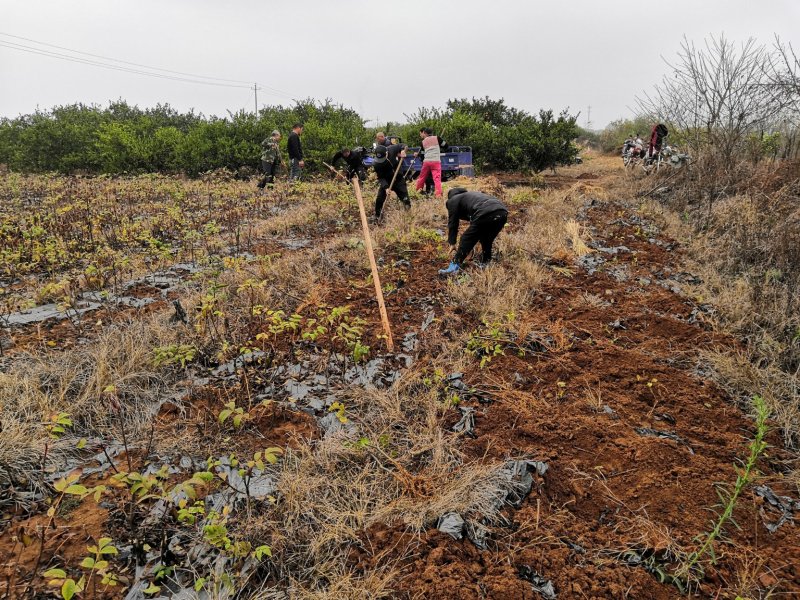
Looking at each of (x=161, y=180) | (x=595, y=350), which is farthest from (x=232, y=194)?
(x=595, y=350)

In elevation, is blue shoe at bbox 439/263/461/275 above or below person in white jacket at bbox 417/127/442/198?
below

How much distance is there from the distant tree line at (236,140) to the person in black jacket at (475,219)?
9.66 metres

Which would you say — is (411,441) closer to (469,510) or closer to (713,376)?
(469,510)

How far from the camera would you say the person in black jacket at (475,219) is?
473cm

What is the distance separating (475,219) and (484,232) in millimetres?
320

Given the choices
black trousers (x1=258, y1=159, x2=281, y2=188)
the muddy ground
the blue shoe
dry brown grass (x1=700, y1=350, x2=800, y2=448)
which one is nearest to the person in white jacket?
the blue shoe

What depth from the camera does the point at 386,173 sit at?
7.68 meters

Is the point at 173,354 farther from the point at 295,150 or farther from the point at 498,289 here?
the point at 295,150

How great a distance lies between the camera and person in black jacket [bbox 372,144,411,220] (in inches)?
289

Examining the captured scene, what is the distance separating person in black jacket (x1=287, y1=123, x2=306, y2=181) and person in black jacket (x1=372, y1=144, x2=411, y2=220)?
3.94 metres

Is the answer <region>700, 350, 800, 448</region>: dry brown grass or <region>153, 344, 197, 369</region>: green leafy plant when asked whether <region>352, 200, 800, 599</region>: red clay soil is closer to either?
<region>700, 350, 800, 448</region>: dry brown grass

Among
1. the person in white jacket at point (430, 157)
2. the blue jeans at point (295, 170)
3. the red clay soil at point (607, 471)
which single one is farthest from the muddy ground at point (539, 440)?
the blue jeans at point (295, 170)

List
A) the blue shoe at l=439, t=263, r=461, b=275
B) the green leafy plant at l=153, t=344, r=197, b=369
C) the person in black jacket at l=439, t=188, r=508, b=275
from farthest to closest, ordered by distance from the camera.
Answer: the blue shoe at l=439, t=263, r=461, b=275 < the person in black jacket at l=439, t=188, r=508, b=275 < the green leafy plant at l=153, t=344, r=197, b=369

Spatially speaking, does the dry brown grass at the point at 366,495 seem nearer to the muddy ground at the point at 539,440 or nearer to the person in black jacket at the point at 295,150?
the muddy ground at the point at 539,440
